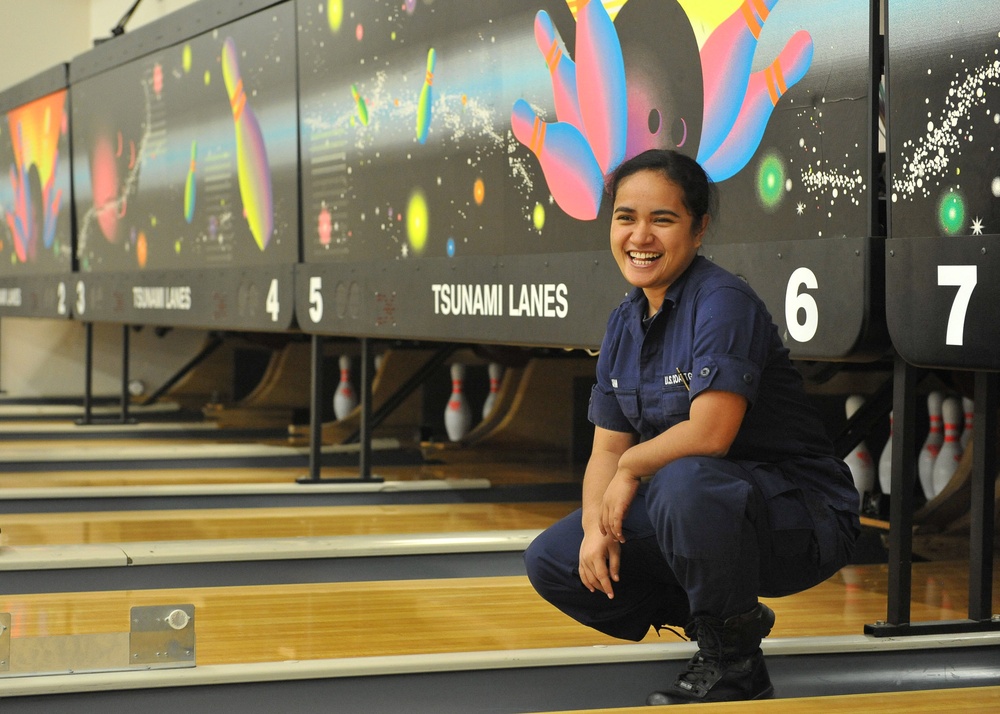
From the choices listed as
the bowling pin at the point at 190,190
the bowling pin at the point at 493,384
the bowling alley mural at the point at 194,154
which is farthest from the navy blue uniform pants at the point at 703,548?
the bowling pin at the point at 190,190

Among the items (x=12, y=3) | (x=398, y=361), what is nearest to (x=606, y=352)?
(x=398, y=361)

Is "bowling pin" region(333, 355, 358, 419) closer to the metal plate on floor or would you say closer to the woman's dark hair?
the metal plate on floor

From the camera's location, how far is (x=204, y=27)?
4.62 metres

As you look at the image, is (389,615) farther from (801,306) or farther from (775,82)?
(775,82)

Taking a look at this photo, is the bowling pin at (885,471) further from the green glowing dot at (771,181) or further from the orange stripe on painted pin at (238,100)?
the orange stripe on painted pin at (238,100)

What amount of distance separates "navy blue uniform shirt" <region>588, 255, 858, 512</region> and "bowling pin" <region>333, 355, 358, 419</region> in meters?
3.77

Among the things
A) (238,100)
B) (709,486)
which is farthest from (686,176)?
(238,100)

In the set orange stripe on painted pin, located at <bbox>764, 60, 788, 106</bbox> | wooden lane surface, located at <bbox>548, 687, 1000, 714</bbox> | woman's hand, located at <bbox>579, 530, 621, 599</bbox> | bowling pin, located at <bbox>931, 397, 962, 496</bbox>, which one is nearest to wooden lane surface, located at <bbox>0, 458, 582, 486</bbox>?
bowling pin, located at <bbox>931, 397, 962, 496</bbox>

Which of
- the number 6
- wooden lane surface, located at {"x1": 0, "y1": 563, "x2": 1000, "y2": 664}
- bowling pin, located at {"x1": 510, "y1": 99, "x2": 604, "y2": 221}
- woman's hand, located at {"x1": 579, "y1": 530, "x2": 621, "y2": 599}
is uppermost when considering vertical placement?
bowling pin, located at {"x1": 510, "y1": 99, "x2": 604, "y2": 221}

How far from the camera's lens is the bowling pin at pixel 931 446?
3.21 meters

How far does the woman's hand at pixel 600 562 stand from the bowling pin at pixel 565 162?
1174 mm

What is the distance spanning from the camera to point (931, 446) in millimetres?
3240

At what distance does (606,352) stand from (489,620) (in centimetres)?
61

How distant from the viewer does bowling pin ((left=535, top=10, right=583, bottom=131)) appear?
2.81 metres
